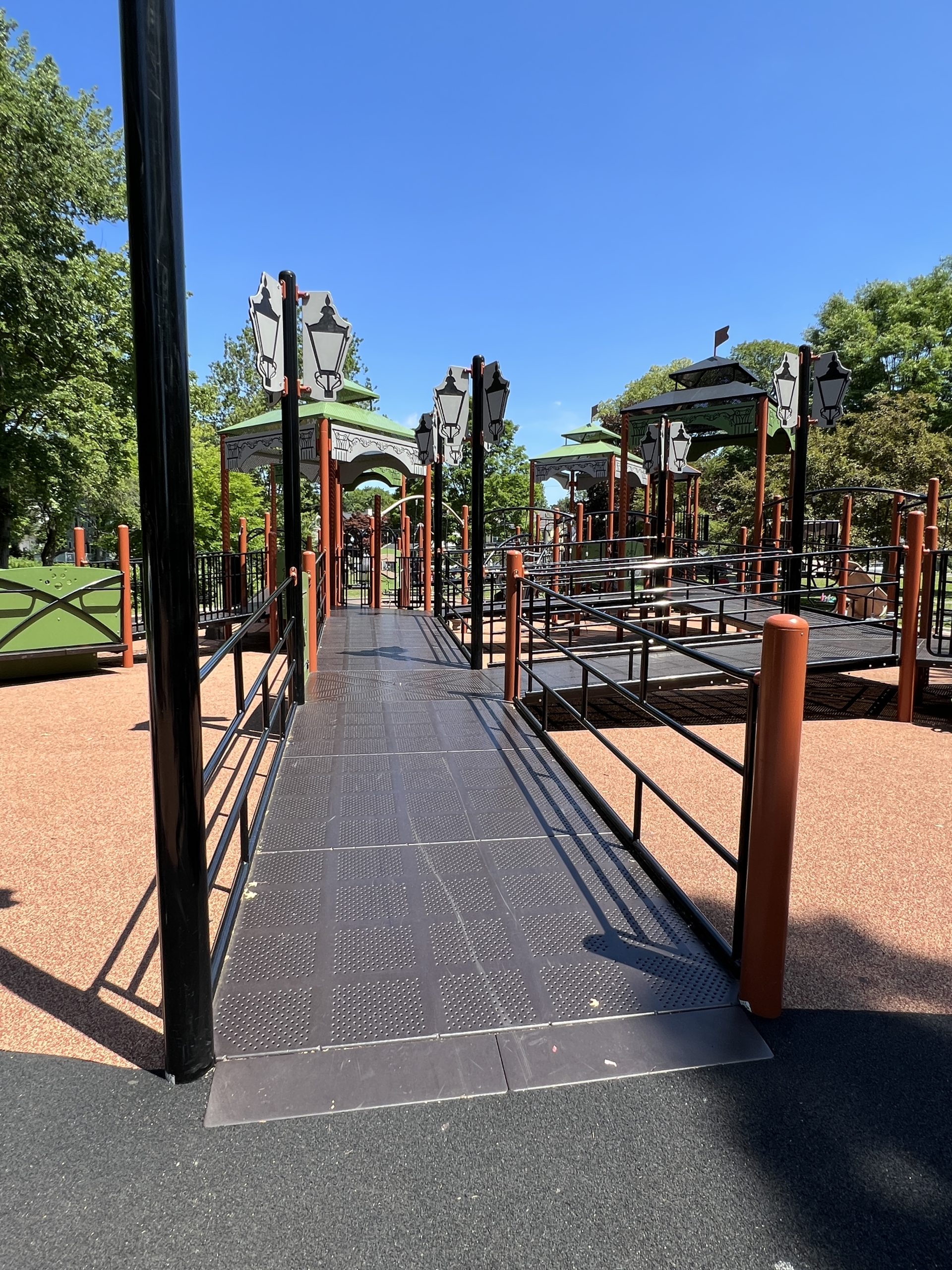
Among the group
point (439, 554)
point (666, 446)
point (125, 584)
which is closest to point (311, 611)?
point (125, 584)

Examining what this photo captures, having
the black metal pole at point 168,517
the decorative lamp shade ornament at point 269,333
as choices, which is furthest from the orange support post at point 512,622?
the black metal pole at point 168,517

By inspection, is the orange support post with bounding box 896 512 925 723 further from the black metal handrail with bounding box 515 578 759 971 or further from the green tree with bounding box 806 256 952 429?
the green tree with bounding box 806 256 952 429

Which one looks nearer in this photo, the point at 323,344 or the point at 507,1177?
the point at 507,1177

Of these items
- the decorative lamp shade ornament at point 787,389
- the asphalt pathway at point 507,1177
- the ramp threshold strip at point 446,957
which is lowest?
the asphalt pathway at point 507,1177

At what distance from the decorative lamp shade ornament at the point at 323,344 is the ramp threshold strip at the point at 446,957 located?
3715 mm

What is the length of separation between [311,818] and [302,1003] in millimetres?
1557

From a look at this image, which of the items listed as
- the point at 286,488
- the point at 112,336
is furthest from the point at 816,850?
the point at 112,336

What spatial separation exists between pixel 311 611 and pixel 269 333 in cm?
291

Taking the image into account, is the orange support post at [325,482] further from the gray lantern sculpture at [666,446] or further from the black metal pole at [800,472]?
the black metal pole at [800,472]

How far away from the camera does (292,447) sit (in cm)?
609

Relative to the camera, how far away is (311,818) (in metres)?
3.93

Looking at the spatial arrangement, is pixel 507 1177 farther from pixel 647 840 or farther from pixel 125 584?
pixel 125 584

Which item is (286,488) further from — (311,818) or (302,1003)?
(302,1003)

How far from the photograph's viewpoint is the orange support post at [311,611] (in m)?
7.50
